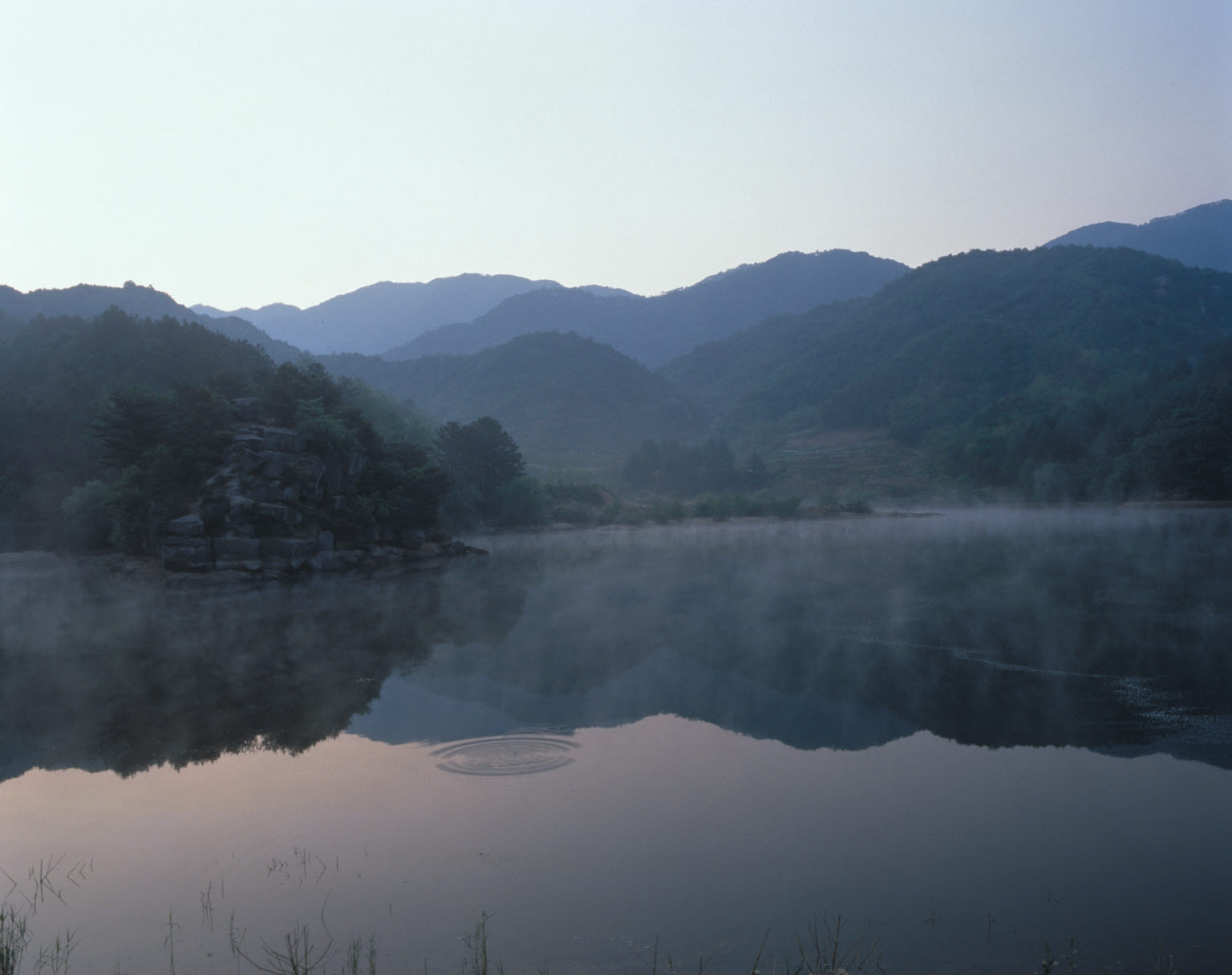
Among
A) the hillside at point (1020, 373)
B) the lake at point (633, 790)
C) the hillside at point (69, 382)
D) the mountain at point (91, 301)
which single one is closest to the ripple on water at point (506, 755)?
the lake at point (633, 790)

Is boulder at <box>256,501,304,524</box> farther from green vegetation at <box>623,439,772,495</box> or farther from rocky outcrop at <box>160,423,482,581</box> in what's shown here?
green vegetation at <box>623,439,772,495</box>

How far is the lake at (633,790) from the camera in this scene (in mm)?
6141

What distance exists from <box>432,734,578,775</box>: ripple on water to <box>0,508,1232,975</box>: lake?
0.07 m

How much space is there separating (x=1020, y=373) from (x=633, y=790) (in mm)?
112481

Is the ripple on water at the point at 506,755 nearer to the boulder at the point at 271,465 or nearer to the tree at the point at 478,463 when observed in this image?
the boulder at the point at 271,465

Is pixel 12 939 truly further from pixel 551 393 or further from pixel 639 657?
pixel 551 393

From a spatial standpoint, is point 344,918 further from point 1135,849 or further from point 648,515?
point 648,515

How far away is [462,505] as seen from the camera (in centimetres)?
5406

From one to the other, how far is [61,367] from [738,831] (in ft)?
160

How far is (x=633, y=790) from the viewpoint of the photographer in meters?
9.11

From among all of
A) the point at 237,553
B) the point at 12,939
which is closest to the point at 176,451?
the point at 237,553

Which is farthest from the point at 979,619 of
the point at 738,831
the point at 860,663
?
the point at 738,831

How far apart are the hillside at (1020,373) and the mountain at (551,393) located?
48.2ft

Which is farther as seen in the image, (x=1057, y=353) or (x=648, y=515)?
(x=1057, y=353)
